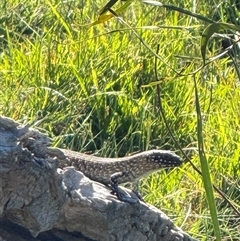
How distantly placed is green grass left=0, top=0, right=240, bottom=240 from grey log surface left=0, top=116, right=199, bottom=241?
44.3 inches

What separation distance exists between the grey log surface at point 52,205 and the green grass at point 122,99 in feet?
3.69

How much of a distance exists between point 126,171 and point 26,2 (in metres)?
2.91

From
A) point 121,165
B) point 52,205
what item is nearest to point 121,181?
point 121,165

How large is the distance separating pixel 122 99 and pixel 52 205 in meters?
2.59

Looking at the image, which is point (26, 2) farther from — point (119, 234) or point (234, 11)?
point (119, 234)

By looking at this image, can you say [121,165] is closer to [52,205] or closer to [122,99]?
[122,99]

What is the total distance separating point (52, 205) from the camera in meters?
2.77

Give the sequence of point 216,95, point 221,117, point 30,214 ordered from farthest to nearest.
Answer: point 216,95 < point 221,117 < point 30,214

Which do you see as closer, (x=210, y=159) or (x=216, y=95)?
(x=210, y=159)

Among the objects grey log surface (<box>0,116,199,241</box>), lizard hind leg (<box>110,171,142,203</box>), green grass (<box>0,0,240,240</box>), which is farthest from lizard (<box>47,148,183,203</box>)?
grey log surface (<box>0,116,199,241</box>)

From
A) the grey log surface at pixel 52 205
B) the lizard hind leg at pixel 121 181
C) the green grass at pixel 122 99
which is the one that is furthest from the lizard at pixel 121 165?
the grey log surface at pixel 52 205

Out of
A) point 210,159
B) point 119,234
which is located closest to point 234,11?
point 210,159

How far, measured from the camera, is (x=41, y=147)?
275 cm

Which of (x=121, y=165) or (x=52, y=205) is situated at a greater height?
(x=52, y=205)
